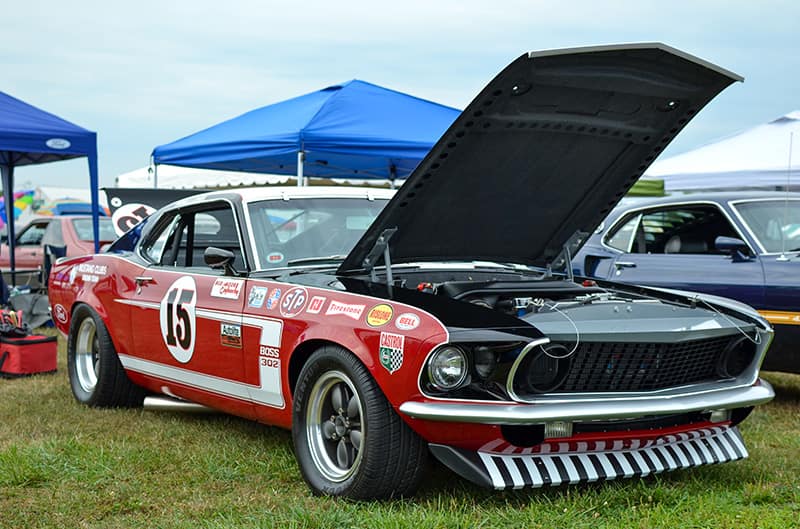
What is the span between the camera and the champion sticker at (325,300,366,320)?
366 centimetres

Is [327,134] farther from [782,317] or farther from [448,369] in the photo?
[448,369]

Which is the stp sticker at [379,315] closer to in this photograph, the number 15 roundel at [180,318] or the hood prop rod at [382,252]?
the hood prop rod at [382,252]

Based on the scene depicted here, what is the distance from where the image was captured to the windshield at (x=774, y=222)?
6133 mm

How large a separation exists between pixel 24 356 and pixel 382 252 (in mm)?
4050

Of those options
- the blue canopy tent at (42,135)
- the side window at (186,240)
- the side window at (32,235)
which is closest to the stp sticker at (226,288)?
the side window at (186,240)

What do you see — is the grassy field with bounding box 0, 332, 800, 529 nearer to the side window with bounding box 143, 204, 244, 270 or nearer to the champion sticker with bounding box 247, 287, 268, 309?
the champion sticker with bounding box 247, 287, 268, 309

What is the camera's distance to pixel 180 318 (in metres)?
4.80

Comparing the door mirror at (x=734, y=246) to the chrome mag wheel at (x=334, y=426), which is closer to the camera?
the chrome mag wheel at (x=334, y=426)

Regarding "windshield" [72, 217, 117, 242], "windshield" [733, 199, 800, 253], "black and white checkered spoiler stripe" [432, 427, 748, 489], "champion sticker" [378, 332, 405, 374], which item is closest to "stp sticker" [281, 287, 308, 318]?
"champion sticker" [378, 332, 405, 374]

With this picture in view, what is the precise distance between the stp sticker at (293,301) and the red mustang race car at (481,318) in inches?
0.4

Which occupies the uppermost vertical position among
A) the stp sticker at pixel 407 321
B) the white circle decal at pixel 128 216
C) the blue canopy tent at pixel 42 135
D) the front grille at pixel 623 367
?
the blue canopy tent at pixel 42 135

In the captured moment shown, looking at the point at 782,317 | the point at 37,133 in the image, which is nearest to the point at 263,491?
the point at 782,317

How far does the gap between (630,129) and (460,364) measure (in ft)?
5.65

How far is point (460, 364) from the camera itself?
336 centimetres
